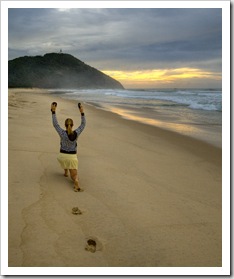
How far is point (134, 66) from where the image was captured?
759 cm

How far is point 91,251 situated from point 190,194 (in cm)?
212

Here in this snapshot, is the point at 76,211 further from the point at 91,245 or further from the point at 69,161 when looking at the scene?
the point at 69,161

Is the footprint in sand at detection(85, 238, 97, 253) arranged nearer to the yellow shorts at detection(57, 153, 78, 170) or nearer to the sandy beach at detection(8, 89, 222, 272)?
the sandy beach at detection(8, 89, 222, 272)

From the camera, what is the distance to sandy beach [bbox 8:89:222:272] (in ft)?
10.2

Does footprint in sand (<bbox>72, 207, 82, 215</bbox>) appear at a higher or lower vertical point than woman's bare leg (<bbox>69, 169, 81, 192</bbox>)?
lower

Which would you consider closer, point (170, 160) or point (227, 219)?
point (227, 219)

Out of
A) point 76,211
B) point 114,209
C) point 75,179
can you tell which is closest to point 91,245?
A: point 76,211

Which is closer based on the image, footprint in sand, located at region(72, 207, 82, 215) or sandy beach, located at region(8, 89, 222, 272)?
sandy beach, located at region(8, 89, 222, 272)

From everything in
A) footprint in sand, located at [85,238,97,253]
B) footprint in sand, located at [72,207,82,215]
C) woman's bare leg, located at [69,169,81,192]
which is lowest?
footprint in sand, located at [85,238,97,253]

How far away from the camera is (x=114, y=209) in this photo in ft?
13.1

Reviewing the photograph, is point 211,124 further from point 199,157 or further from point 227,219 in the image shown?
point 227,219

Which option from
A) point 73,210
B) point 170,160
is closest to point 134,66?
point 170,160

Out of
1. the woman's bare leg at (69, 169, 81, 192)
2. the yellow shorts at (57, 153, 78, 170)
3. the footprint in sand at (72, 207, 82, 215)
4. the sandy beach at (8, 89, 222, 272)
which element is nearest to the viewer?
the sandy beach at (8, 89, 222, 272)

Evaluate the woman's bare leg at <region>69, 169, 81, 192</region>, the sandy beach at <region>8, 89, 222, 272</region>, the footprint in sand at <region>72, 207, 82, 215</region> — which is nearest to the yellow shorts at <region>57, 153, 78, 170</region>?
the woman's bare leg at <region>69, 169, 81, 192</region>
